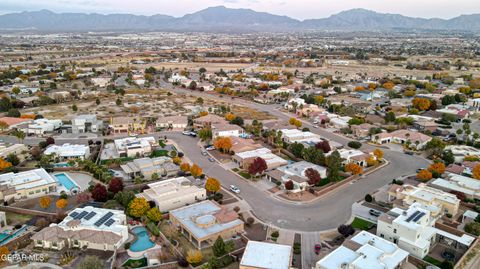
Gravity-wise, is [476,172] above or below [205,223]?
above

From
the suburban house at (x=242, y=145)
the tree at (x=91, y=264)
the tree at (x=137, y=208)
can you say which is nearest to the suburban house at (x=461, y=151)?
the suburban house at (x=242, y=145)

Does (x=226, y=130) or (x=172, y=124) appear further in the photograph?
(x=172, y=124)

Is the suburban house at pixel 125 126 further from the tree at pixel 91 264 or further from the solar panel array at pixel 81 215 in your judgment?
the tree at pixel 91 264

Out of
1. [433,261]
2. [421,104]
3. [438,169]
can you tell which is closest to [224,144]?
[438,169]

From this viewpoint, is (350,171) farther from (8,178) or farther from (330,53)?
(330,53)

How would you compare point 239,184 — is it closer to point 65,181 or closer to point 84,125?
point 65,181

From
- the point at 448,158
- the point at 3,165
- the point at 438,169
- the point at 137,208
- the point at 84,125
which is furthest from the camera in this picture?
the point at 84,125
